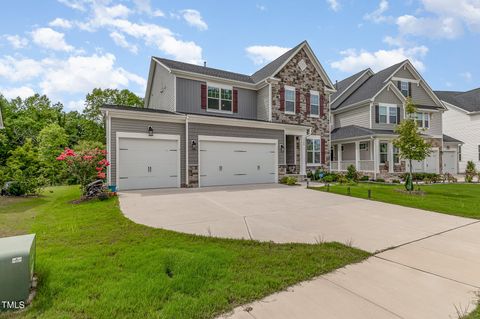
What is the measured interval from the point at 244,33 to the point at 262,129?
5.09 meters

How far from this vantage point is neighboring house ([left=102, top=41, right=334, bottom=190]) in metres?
11.2

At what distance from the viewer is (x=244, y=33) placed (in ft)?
40.7

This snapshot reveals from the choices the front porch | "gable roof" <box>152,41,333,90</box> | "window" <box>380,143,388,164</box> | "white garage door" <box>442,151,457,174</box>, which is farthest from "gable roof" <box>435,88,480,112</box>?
"gable roof" <box>152,41,333,90</box>

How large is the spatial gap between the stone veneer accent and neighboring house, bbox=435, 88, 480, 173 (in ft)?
54.5

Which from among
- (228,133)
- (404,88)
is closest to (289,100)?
(228,133)

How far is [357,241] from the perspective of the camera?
462cm

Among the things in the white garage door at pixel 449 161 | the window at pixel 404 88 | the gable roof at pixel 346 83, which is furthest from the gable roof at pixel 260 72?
the white garage door at pixel 449 161

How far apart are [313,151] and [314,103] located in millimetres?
3566

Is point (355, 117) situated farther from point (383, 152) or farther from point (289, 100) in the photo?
point (289, 100)

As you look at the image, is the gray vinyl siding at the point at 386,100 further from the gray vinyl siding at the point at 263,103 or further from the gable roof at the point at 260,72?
the gray vinyl siding at the point at 263,103

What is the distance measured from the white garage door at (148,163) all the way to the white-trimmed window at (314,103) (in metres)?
10.8

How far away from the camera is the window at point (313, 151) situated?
18031 mm

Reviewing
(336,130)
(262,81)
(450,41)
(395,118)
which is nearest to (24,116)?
(262,81)

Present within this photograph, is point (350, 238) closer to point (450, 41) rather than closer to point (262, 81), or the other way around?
point (262, 81)
